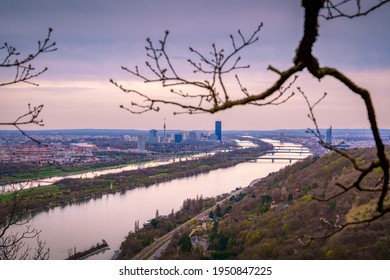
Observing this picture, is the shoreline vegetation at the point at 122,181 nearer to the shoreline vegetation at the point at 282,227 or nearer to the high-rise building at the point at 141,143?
the shoreline vegetation at the point at 282,227

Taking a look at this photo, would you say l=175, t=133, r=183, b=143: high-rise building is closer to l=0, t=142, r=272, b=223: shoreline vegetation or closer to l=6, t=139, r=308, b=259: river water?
l=0, t=142, r=272, b=223: shoreline vegetation

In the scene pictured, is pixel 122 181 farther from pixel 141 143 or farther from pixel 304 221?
pixel 304 221

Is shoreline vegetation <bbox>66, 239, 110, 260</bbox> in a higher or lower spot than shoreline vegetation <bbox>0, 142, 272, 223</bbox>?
lower

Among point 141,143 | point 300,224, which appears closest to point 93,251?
point 300,224

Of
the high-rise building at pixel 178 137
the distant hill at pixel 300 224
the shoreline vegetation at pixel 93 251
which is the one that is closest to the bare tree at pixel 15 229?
the shoreline vegetation at pixel 93 251

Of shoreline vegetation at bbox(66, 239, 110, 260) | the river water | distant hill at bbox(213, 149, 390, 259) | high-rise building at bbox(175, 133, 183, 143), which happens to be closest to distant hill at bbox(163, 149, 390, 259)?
distant hill at bbox(213, 149, 390, 259)

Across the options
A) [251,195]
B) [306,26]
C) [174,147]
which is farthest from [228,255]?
[174,147]
